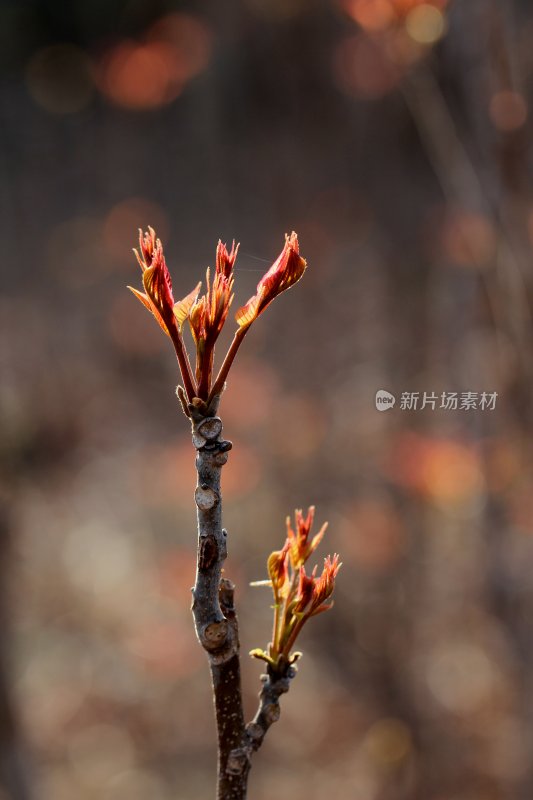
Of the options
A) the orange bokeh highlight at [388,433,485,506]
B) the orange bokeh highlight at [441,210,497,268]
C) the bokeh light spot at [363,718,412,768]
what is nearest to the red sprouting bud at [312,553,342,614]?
the orange bokeh highlight at [441,210,497,268]

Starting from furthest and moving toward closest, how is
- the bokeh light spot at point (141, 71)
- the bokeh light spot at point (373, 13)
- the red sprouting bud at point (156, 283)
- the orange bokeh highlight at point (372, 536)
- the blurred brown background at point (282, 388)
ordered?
the bokeh light spot at point (141, 71) < the orange bokeh highlight at point (372, 536) < the blurred brown background at point (282, 388) < the bokeh light spot at point (373, 13) < the red sprouting bud at point (156, 283)

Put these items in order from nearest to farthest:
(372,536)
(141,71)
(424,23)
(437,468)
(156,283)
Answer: (156,283) < (424,23) < (437,468) < (372,536) < (141,71)

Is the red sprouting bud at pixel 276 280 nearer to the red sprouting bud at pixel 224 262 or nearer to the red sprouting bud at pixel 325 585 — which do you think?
the red sprouting bud at pixel 224 262

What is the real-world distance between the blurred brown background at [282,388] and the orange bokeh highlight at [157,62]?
0.03 meters

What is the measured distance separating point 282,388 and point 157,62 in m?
1.63

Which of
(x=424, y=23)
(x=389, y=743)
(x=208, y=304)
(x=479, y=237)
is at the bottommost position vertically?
(x=389, y=743)

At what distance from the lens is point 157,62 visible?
353 centimetres

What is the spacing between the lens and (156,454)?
3.85 metres

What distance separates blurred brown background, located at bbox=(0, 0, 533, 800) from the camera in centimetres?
161

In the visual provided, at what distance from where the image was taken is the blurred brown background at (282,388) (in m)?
1.61

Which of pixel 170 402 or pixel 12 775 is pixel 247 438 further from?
pixel 12 775

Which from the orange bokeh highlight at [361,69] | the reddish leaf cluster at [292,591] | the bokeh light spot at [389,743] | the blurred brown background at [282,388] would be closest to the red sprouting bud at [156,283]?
the reddish leaf cluster at [292,591]

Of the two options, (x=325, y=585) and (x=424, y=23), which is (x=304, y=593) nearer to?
(x=325, y=585)

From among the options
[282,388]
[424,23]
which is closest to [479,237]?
[424,23]
